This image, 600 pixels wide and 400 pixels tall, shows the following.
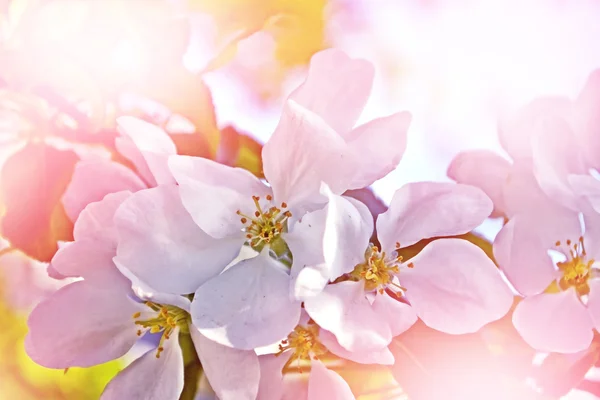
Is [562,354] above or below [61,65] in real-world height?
below

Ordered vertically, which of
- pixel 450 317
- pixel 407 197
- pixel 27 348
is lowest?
pixel 27 348

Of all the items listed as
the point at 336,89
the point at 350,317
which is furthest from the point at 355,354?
the point at 336,89

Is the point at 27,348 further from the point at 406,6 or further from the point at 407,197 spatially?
the point at 406,6

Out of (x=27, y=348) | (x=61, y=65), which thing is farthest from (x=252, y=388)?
(x=61, y=65)

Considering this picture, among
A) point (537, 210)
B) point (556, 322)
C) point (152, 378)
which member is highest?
point (537, 210)

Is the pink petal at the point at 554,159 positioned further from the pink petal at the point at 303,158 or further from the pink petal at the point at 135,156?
the pink petal at the point at 135,156

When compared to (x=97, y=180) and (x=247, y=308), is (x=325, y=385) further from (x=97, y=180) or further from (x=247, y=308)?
(x=97, y=180)
